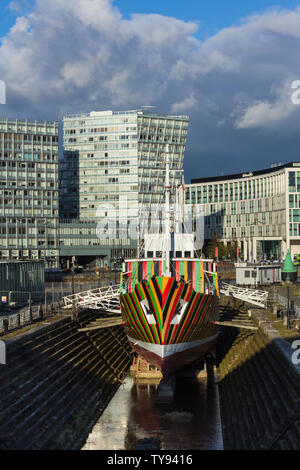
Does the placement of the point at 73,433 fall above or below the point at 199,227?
below

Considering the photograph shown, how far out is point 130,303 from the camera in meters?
37.3

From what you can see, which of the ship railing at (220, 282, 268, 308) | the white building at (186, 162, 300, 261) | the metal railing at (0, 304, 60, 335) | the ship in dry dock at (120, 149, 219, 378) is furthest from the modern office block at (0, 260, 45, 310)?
the white building at (186, 162, 300, 261)

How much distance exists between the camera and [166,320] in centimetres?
3434

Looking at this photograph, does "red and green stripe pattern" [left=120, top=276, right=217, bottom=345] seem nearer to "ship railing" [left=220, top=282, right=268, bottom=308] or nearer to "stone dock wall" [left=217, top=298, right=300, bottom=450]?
"stone dock wall" [left=217, top=298, right=300, bottom=450]

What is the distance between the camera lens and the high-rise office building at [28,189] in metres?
138

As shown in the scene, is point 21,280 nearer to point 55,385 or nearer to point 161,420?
point 55,385

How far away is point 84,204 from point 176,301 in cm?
12324

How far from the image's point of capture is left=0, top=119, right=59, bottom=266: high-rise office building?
451 ft

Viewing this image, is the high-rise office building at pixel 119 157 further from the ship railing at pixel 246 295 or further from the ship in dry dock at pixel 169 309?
the ship in dry dock at pixel 169 309

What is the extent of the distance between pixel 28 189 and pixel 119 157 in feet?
95.5

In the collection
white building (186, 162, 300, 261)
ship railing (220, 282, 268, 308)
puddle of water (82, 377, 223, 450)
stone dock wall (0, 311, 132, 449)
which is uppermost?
white building (186, 162, 300, 261)

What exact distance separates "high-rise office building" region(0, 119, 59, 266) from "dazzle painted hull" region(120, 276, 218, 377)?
103209 mm
